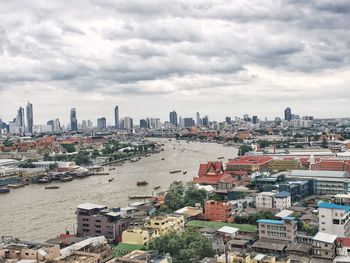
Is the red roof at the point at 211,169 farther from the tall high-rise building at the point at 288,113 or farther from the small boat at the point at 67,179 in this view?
the tall high-rise building at the point at 288,113

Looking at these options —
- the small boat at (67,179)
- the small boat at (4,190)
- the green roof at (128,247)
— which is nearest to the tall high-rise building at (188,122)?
the small boat at (67,179)

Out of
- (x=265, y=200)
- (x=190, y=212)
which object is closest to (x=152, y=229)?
(x=190, y=212)

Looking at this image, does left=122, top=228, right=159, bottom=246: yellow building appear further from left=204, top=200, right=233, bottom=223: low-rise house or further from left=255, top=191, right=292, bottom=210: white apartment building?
left=255, top=191, right=292, bottom=210: white apartment building

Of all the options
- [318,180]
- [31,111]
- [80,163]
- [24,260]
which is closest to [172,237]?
[24,260]

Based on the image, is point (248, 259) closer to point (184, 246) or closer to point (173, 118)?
point (184, 246)

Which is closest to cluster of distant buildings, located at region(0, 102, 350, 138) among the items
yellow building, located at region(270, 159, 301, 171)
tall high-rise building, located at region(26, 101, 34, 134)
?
tall high-rise building, located at region(26, 101, 34, 134)

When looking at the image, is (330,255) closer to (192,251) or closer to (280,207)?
(192,251)
